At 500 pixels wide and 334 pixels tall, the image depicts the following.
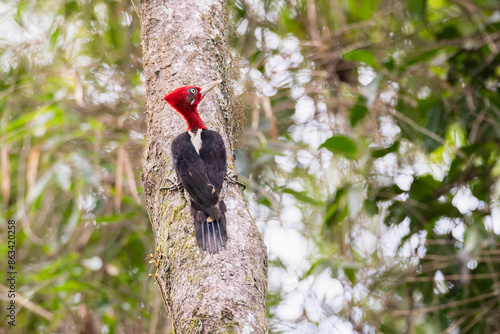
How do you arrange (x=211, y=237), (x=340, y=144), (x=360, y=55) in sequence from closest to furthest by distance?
1. (x=211, y=237)
2. (x=340, y=144)
3. (x=360, y=55)

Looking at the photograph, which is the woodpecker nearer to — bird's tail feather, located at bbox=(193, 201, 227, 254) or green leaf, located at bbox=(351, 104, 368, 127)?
bird's tail feather, located at bbox=(193, 201, 227, 254)

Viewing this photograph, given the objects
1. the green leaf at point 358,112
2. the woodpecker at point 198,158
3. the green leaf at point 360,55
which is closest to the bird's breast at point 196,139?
the woodpecker at point 198,158

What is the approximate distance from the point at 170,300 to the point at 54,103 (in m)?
2.38

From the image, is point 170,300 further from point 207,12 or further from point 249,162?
point 249,162

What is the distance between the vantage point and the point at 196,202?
1.93 m

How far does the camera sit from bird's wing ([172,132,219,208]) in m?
1.97

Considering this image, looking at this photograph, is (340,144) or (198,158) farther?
(340,144)

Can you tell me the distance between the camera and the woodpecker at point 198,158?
6.29 feet

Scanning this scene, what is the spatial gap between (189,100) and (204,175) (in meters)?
0.32

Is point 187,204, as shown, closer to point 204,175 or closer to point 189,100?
point 204,175

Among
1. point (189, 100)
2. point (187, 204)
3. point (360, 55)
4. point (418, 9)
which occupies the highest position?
point (418, 9)

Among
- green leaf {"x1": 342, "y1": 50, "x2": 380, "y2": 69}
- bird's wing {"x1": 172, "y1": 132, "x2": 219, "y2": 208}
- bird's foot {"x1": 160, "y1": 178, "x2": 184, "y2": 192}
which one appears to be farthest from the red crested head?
green leaf {"x1": 342, "y1": 50, "x2": 380, "y2": 69}

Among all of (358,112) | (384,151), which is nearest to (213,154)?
(358,112)

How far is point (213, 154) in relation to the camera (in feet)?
7.29
